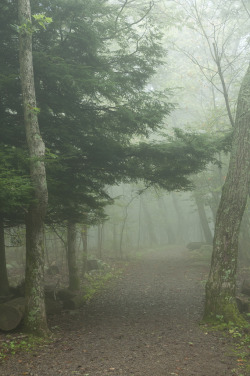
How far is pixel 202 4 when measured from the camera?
12352mm

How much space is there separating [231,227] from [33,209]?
5.18 m

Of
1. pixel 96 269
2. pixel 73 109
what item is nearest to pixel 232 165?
pixel 73 109

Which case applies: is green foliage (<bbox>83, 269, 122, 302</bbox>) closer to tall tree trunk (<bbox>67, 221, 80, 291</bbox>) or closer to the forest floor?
the forest floor

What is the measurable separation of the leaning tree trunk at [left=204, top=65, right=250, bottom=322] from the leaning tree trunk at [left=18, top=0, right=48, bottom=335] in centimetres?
427

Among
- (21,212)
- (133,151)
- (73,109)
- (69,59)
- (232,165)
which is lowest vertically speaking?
(21,212)

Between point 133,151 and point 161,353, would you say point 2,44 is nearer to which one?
point 133,151

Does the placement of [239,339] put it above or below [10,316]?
below

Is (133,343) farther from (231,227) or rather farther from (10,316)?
→ (231,227)

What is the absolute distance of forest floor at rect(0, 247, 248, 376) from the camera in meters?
5.33

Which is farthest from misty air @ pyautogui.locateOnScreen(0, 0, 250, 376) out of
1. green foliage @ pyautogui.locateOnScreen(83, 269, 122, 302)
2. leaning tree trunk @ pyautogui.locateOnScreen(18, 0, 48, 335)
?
green foliage @ pyautogui.locateOnScreen(83, 269, 122, 302)

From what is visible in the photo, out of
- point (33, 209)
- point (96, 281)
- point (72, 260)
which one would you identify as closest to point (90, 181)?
point (33, 209)

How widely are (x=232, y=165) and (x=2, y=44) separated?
281 inches

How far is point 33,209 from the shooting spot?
722 cm

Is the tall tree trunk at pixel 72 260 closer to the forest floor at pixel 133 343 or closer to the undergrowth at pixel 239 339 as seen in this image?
the forest floor at pixel 133 343
